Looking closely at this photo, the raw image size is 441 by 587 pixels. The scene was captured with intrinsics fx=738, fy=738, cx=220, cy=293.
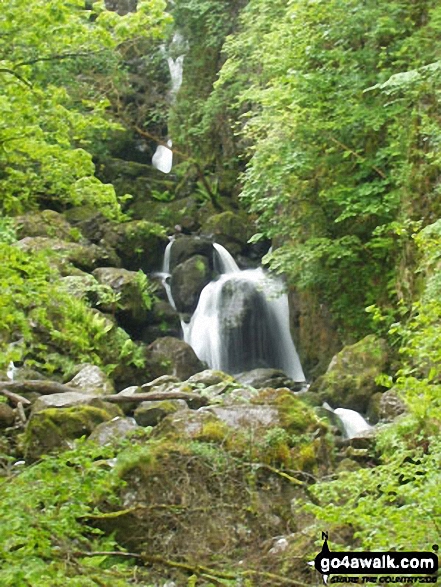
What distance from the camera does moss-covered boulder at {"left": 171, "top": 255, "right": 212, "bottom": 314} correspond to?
18.0m

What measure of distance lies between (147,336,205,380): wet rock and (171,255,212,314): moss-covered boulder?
6.98 feet

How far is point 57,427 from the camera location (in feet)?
28.6

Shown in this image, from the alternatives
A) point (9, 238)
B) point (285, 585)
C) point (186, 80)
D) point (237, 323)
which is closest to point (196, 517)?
point (285, 585)

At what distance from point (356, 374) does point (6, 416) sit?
19.3 ft

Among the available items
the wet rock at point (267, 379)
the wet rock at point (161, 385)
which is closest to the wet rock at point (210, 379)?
the wet rock at point (161, 385)

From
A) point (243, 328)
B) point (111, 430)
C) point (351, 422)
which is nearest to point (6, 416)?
point (111, 430)

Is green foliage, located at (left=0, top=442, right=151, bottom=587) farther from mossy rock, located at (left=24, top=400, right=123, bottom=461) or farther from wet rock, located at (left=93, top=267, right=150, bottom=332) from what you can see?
wet rock, located at (left=93, top=267, right=150, bottom=332)

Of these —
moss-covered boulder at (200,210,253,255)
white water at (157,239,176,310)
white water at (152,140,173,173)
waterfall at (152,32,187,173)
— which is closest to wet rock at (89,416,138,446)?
white water at (157,239,176,310)

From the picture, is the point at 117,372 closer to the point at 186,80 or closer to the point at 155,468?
the point at 155,468

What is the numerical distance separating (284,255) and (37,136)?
310 inches

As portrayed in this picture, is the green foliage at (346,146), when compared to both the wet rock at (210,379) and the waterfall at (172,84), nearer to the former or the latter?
the wet rock at (210,379)

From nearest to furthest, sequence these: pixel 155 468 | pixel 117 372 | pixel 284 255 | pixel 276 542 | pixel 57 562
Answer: pixel 57 562 < pixel 276 542 < pixel 155 468 < pixel 284 255 < pixel 117 372

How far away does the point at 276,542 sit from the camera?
6566 millimetres

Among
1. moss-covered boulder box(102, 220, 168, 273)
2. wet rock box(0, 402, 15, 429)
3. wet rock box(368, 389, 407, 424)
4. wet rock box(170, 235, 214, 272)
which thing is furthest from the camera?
wet rock box(170, 235, 214, 272)
